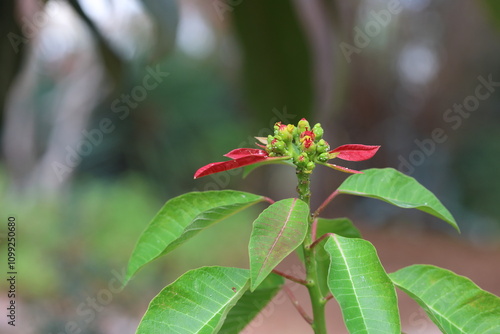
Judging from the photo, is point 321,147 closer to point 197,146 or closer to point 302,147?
point 302,147

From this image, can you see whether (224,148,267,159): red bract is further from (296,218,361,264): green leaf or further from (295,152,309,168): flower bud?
(296,218,361,264): green leaf

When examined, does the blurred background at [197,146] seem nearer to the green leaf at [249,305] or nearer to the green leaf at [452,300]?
the green leaf at [249,305]

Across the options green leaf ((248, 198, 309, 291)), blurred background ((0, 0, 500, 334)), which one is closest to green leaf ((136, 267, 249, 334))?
green leaf ((248, 198, 309, 291))

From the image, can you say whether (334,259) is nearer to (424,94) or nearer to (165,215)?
(165,215)

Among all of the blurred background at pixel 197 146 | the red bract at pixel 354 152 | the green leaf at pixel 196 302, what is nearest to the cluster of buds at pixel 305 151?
the red bract at pixel 354 152

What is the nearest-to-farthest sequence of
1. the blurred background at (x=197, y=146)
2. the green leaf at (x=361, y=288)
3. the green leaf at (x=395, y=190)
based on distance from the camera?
1. the green leaf at (x=361, y=288)
2. the green leaf at (x=395, y=190)
3. the blurred background at (x=197, y=146)
